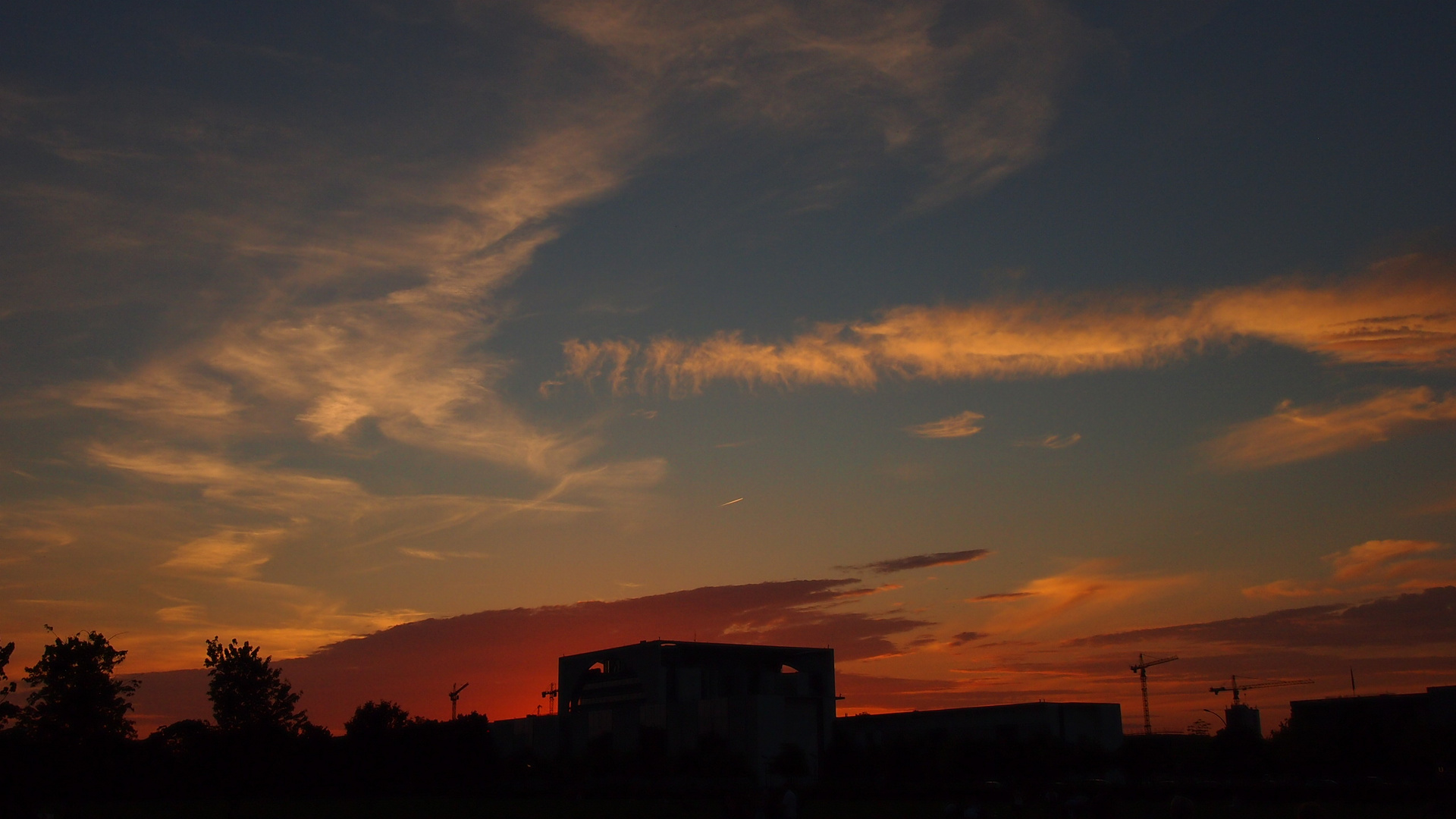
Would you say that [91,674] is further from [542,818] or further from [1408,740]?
[1408,740]

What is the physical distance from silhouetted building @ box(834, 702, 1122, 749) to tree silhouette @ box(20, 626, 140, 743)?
80.7 m

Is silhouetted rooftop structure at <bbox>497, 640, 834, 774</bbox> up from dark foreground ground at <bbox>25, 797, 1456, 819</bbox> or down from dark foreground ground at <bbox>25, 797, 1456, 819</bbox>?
up

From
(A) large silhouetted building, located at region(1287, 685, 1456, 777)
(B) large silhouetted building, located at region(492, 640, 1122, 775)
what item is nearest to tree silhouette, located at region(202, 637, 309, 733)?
(B) large silhouetted building, located at region(492, 640, 1122, 775)

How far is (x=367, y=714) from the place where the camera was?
137 metres

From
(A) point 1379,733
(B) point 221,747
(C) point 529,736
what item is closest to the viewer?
(B) point 221,747

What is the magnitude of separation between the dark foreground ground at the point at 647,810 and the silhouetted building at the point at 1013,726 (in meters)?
46.9

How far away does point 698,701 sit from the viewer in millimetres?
138875

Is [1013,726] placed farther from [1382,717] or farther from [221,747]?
[221,747]

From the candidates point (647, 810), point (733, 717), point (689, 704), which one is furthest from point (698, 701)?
point (647, 810)

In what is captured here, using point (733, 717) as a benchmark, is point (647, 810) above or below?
below

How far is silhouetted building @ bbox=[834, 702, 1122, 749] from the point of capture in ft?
418

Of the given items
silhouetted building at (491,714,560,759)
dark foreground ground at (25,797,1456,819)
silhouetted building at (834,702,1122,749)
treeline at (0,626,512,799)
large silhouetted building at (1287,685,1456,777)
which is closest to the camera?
treeline at (0,626,512,799)

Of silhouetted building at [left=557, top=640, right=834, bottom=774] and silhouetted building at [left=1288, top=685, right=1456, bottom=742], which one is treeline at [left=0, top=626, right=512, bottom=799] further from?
silhouetted building at [left=1288, top=685, right=1456, bottom=742]

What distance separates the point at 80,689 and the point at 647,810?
3826 cm
